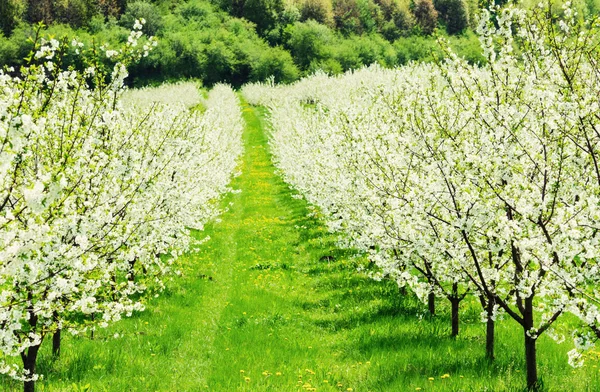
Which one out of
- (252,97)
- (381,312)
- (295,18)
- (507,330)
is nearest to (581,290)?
(507,330)

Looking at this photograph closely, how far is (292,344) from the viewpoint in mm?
10430

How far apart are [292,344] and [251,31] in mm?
125751

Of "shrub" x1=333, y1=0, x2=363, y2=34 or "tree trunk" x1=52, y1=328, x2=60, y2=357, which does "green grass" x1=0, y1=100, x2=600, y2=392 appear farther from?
"shrub" x1=333, y1=0, x2=363, y2=34

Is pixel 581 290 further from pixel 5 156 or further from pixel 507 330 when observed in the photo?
pixel 5 156

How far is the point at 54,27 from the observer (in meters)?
102

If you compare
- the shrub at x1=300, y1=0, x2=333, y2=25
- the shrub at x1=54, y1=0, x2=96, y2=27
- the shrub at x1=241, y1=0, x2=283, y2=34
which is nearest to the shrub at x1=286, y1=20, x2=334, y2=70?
the shrub at x1=241, y1=0, x2=283, y2=34

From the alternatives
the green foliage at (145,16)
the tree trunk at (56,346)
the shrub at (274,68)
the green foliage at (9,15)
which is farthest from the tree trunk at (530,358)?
the green foliage at (145,16)

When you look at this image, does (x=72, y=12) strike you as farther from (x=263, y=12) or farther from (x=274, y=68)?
(x=274, y=68)

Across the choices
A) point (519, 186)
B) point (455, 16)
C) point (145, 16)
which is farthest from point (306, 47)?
point (519, 186)

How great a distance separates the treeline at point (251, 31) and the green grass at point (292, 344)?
7409cm

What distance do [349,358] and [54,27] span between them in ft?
367

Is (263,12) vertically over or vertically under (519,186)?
over

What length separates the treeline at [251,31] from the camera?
3812 inches

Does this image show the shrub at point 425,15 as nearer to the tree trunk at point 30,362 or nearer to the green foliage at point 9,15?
the green foliage at point 9,15
